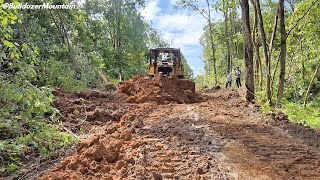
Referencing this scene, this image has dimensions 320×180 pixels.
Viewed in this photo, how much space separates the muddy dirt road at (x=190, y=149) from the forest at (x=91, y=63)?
77cm

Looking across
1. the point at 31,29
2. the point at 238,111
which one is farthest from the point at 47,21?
the point at 238,111

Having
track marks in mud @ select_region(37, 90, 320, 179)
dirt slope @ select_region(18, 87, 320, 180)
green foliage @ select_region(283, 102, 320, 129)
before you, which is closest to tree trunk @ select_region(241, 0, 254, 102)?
green foliage @ select_region(283, 102, 320, 129)

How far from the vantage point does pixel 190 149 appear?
6.16 meters

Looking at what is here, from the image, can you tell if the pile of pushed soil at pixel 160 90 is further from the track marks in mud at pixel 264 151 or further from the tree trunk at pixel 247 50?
the track marks in mud at pixel 264 151

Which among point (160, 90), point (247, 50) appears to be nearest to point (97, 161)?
point (247, 50)

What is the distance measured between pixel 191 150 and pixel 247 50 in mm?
7418

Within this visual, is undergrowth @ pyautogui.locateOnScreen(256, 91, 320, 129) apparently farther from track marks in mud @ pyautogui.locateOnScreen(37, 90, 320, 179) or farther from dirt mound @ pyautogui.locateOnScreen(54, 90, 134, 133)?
dirt mound @ pyautogui.locateOnScreen(54, 90, 134, 133)

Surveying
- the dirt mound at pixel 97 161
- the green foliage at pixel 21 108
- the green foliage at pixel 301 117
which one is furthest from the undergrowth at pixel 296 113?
the green foliage at pixel 21 108

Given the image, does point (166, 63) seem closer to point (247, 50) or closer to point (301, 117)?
point (247, 50)

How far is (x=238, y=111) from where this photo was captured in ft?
37.2

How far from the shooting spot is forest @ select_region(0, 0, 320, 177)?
5344mm

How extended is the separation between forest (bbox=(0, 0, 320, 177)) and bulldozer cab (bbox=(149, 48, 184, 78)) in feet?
10.4

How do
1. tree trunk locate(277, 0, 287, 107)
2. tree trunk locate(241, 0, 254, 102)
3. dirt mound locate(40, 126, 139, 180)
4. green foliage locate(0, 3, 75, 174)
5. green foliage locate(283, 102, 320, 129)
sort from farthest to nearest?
tree trunk locate(241, 0, 254, 102), tree trunk locate(277, 0, 287, 107), green foliage locate(283, 102, 320, 129), dirt mound locate(40, 126, 139, 180), green foliage locate(0, 3, 75, 174)

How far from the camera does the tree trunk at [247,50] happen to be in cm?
1233
